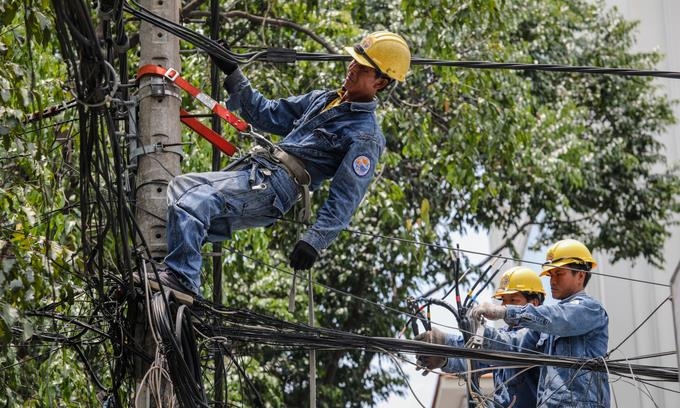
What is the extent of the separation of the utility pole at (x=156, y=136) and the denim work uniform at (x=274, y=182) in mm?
151

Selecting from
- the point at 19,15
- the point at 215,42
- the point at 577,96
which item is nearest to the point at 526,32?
the point at 577,96

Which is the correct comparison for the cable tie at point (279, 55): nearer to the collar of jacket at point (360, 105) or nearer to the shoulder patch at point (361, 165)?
the collar of jacket at point (360, 105)

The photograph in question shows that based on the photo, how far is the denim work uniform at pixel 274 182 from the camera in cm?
672

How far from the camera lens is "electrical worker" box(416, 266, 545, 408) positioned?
7777 millimetres

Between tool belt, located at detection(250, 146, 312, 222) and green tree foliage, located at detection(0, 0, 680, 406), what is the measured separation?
3.95ft

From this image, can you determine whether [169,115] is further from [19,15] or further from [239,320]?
[19,15]

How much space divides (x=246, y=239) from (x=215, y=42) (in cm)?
455

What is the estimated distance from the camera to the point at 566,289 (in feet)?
27.5

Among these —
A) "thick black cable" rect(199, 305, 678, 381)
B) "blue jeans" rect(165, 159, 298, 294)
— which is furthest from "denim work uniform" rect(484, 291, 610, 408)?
"blue jeans" rect(165, 159, 298, 294)

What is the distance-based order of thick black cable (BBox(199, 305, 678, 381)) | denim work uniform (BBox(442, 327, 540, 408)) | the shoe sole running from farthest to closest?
denim work uniform (BBox(442, 327, 540, 408)) < thick black cable (BBox(199, 305, 678, 381)) < the shoe sole

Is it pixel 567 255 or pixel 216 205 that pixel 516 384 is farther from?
pixel 216 205

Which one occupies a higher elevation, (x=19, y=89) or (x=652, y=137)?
(x=652, y=137)

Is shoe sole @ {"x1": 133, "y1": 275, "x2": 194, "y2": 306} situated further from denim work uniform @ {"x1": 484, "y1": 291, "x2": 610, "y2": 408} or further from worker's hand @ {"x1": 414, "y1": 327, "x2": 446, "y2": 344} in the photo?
denim work uniform @ {"x1": 484, "y1": 291, "x2": 610, "y2": 408}

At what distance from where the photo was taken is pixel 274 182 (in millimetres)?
7160
